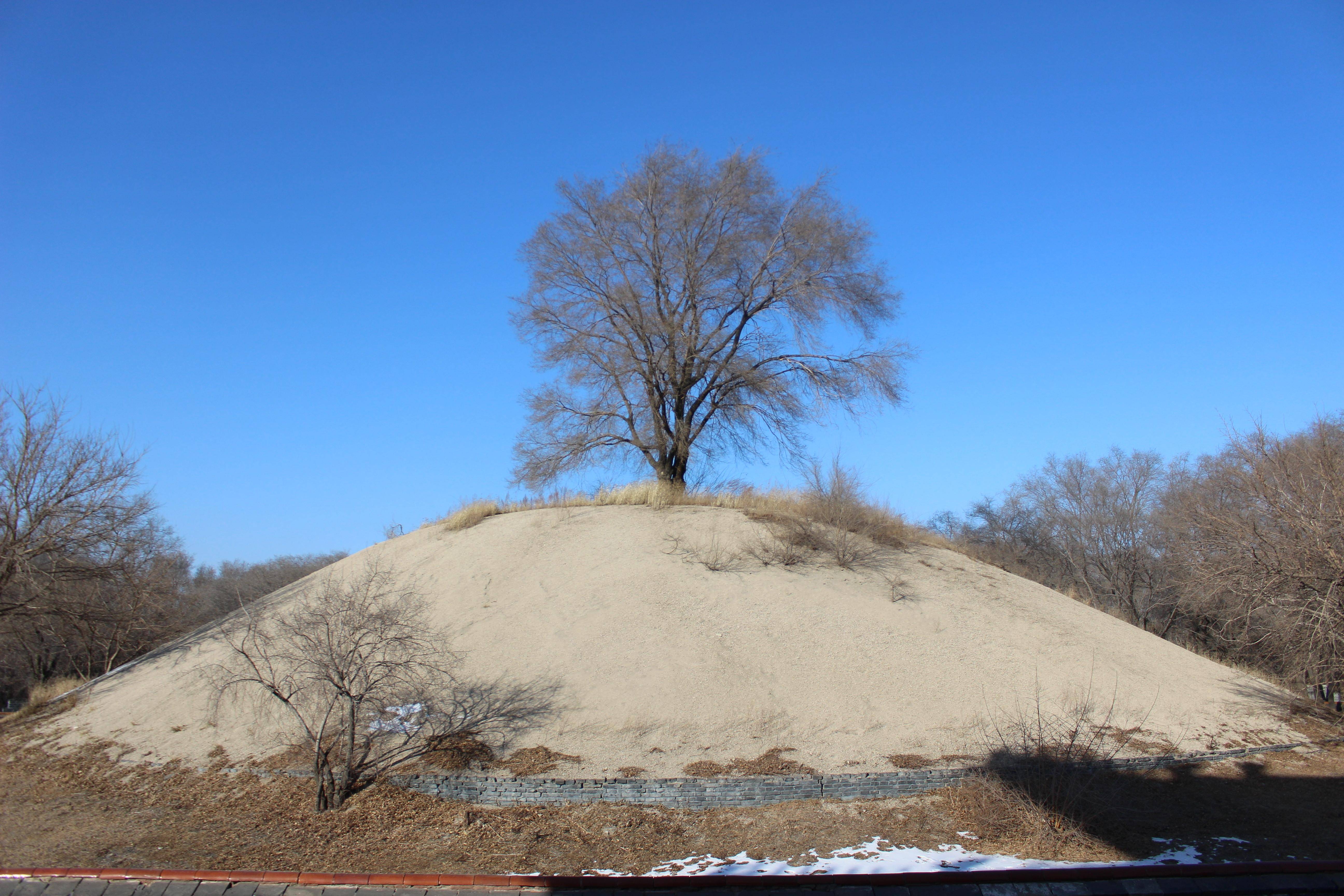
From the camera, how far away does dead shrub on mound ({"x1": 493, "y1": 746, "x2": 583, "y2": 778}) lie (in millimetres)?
9492

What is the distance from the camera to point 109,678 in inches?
590

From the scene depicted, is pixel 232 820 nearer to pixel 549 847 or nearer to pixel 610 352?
pixel 549 847

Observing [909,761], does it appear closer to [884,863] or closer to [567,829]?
[884,863]

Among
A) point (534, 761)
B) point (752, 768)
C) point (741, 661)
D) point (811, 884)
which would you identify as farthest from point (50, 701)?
point (811, 884)

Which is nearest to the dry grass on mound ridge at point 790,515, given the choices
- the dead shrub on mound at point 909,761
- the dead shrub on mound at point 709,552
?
the dead shrub on mound at point 709,552

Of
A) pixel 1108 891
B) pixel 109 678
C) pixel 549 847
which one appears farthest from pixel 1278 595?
pixel 109 678

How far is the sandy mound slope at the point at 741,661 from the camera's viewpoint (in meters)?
10.4

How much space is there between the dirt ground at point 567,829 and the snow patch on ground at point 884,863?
0.46 feet

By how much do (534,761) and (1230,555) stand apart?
11140 millimetres

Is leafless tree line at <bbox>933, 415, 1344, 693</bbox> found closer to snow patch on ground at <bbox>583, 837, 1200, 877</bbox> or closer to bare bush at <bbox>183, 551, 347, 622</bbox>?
snow patch on ground at <bbox>583, 837, 1200, 877</bbox>

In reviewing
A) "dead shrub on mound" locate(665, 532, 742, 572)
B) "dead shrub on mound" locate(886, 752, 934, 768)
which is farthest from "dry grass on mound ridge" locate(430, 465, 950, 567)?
"dead shrub on mound" locate(886, 752, 934, 768)

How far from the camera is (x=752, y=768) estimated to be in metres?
9.51

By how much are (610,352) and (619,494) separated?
3533 mm

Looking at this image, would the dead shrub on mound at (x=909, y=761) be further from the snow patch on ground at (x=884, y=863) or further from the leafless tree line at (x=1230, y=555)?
the leafless tree line at (x=1230, y=555)
